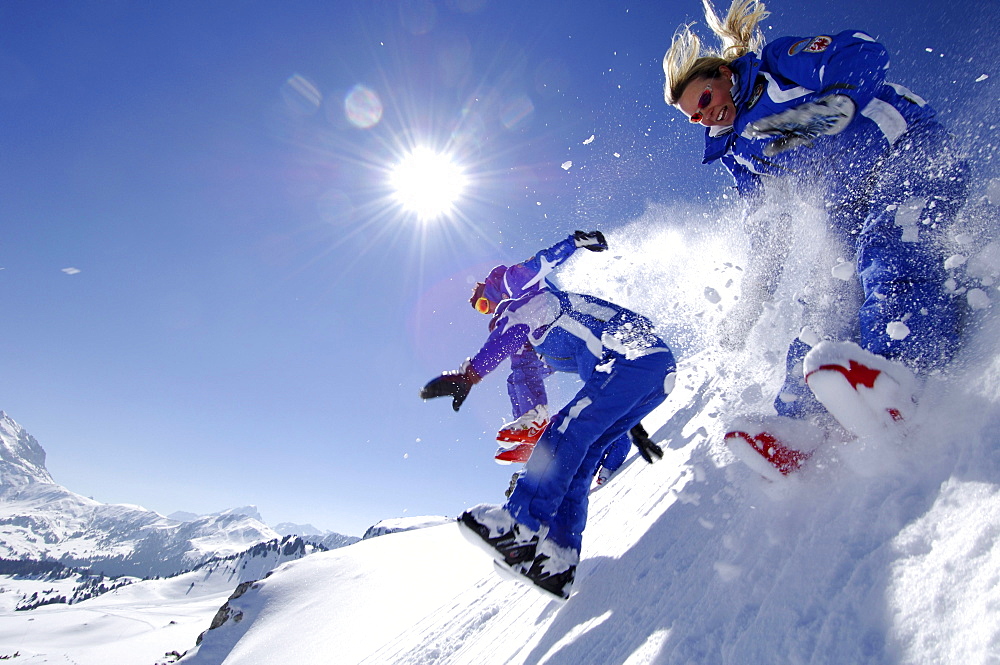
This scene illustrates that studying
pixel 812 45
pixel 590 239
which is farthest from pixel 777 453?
pixel 590 239

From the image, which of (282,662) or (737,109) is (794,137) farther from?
(282,662)

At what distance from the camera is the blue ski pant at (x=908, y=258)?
1619mm

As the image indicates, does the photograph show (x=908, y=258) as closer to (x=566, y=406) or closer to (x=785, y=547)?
(x=785, y=547)

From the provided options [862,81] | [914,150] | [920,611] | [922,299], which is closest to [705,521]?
[920,611]

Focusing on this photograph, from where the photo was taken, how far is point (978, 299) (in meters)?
1.66

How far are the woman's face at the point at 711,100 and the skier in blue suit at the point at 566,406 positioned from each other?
4.51 feet

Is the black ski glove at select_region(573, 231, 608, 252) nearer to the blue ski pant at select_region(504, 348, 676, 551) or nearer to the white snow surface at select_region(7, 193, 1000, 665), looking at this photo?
the white snow surface at select_region(7, 193, 1000, 665)

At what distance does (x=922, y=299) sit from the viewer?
168cm

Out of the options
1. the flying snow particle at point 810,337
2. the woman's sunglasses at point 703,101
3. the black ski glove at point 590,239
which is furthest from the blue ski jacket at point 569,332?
the woman's sunglasses at point 703,101

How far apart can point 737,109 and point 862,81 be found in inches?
29.4

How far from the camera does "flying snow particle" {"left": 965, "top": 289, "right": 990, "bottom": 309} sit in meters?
1.65

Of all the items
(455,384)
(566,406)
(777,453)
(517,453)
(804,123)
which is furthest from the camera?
(517,453)

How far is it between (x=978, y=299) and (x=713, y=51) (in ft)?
7.13

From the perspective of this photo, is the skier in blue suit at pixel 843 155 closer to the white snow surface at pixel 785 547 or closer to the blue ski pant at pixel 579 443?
the white snow surface at pixel 785 547
